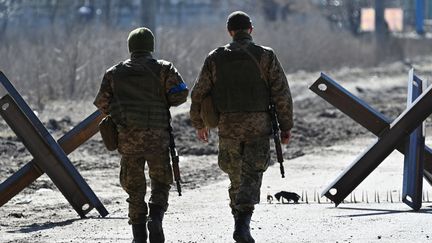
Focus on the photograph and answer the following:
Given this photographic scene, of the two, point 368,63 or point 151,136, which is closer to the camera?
point 151,136

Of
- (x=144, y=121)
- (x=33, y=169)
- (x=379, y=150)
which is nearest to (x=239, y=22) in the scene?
(x=144, y=121)

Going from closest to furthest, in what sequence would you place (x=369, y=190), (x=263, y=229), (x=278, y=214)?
(x=263, y=229) < (x=278, y=214) < (x=369, y=190)

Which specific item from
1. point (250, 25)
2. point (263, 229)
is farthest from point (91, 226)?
point (250, 25)

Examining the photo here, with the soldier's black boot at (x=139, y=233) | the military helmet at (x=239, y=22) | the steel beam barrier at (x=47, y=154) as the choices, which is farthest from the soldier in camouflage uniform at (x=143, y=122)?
the steel beam barrier at (x=47, y=154)

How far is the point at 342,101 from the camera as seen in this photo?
1212 centimetres

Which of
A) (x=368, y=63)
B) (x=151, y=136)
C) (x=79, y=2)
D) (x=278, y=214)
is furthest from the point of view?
(x=79, y=2)

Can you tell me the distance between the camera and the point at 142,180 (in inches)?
382

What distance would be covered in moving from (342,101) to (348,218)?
60.8 inches

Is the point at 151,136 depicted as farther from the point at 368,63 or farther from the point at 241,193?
the point at 368,63

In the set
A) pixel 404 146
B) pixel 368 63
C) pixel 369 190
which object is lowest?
pixel 368 63

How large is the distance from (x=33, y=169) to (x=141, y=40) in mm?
2359

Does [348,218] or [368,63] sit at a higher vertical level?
[348,218]

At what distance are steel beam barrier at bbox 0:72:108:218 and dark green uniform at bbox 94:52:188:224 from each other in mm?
1789

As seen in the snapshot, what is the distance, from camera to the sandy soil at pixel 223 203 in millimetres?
10250
